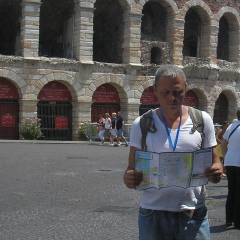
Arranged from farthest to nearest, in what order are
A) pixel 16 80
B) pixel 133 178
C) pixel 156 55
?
pixel 156 55 < pixel 16 80 < pixel 133 178

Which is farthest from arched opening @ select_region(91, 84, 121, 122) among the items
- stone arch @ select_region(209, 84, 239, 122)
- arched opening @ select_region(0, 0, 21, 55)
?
stone arch @ select_region(209, 84, 239, 122)

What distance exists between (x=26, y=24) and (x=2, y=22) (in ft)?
13.6

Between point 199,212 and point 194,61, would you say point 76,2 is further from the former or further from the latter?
point 199,212

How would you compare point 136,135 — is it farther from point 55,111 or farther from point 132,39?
point 132,39

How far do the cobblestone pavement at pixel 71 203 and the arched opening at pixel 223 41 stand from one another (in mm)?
21614

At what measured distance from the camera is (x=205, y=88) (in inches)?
1273

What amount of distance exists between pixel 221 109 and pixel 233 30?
4.92 m

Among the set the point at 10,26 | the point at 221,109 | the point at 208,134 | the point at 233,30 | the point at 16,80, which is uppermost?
the point at 233,30

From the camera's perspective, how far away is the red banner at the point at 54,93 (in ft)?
88.6

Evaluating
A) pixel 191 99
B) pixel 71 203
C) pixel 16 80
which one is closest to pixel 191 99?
pixel 191 99

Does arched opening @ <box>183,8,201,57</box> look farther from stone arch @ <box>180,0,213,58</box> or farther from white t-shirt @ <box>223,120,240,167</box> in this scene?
white t-shirt @ <box>223,120,240,167</box>

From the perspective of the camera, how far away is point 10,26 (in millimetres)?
29688

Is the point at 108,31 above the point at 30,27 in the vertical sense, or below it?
above

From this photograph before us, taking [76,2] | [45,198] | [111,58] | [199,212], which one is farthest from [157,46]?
[199,212]
